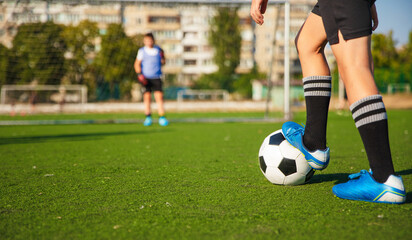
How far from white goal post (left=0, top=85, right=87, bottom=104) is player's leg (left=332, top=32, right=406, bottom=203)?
52.3 ft

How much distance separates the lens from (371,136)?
201 cm

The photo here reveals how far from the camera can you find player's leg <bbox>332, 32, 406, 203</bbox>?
6.50 ft

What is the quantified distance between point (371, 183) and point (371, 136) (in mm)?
252

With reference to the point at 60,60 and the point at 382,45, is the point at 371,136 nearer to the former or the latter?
the point at 60,60

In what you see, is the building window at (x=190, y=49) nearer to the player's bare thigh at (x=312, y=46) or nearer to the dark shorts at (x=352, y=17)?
the player's bare thigh at (x=312, y=46)

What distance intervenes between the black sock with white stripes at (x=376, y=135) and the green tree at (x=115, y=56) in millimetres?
13618

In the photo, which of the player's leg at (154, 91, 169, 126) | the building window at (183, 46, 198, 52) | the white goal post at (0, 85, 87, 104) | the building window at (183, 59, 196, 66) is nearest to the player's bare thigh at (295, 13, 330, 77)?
the player's leg at (154, 91, 169, 126)

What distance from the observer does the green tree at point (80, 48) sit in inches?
648

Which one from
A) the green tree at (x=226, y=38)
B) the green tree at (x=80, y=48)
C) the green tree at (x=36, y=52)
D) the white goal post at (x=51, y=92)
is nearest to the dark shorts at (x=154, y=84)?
the green tree at (x=226, y=38)

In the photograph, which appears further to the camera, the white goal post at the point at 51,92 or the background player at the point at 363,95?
the white goal post at the point at 51,92

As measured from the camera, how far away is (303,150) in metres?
2.43

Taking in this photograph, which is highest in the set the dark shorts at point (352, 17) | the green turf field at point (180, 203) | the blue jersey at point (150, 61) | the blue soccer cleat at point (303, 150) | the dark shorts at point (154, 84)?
the blue jersey at point (150, 61)

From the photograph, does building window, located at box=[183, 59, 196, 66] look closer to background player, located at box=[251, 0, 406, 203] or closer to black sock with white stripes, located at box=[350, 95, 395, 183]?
background player, located at box=[251, 0, 406, 203]

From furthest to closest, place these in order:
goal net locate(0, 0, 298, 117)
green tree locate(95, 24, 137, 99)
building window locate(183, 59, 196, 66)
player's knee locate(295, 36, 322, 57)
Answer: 1. green tree locate(95, 24, 137, 99)
2. building window locate(183, 59, 196, 66)
3. goal net locate(0, 0, 298, 117)
4. player's knee locate(295, 36, 322, 57)
